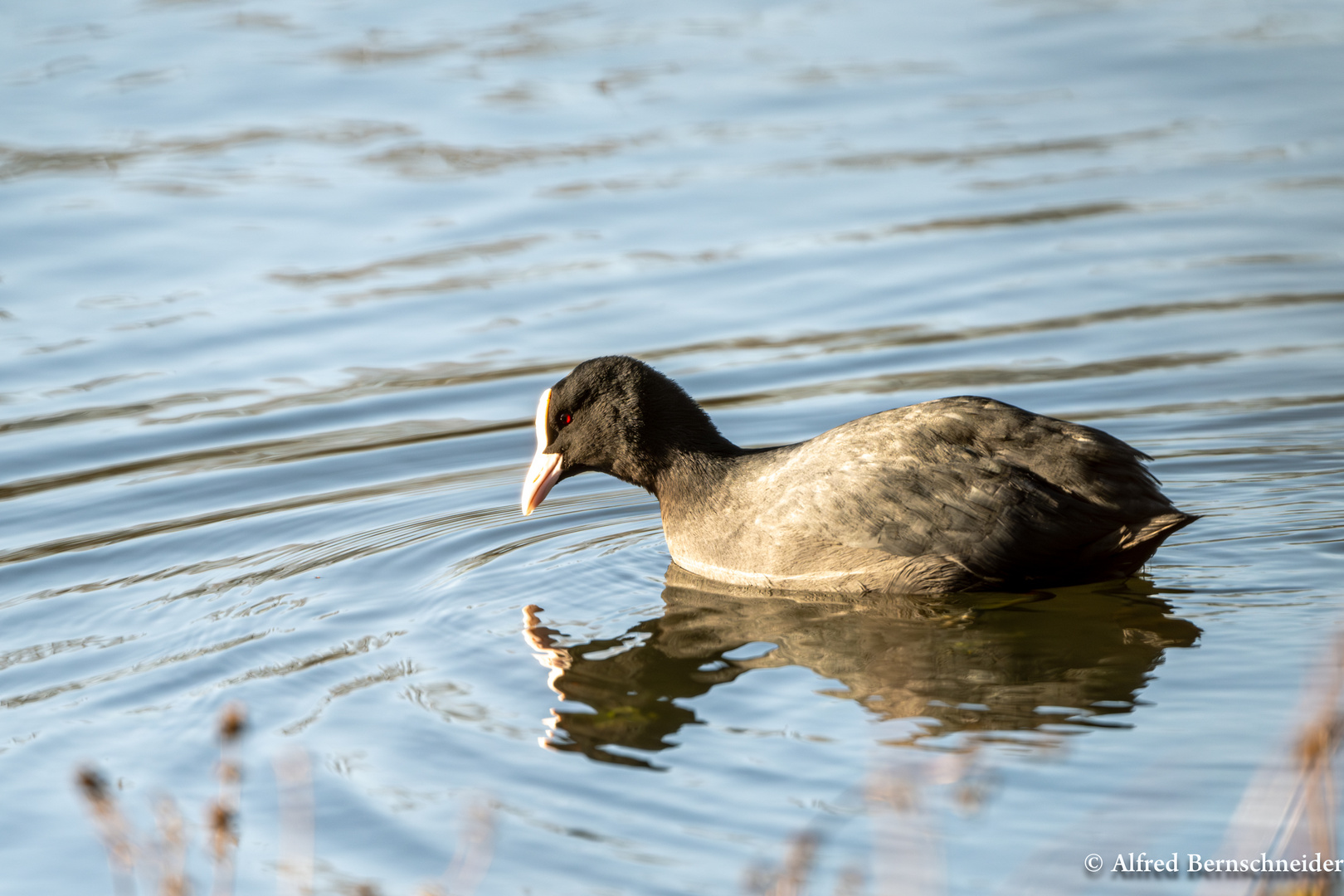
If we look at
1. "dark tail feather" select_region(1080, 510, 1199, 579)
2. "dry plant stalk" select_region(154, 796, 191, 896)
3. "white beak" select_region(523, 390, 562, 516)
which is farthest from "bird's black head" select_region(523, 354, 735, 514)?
"dry plant stalk" select_region(154, 796, 191, 896)

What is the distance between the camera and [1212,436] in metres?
7.40

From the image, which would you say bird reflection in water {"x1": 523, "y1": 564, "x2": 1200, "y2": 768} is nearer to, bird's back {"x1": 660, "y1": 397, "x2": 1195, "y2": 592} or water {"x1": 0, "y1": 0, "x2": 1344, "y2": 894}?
water {"x1": 0, "y1": 0, "x2": 1344, "y2": 894}

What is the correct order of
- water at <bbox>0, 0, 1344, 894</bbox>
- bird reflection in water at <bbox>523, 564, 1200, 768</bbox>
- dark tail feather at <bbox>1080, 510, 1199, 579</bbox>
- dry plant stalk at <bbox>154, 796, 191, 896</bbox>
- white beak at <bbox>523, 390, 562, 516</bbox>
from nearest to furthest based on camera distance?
dry plant stalk at <bbox>154, 796, 191, 896</bbox>
water at <bbox>0, 0, 1344, 894</bbox>
bird reflection in water at <bbox>523, 564, 1200, 768</bbox>
dark tail feather at <bbox>1080, 510, 1199, 579</bbox>
white beak at <bbox>523, 390, 562, 516</bbox>

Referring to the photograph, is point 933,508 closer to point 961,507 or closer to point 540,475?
point 961,507

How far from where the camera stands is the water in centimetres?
442

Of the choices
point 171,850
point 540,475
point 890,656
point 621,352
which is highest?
point 621,352

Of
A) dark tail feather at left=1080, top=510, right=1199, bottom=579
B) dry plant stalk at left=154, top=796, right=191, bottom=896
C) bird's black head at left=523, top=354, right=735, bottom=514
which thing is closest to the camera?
dry plant stalk at left=154, top=796, right=191, bottom=896

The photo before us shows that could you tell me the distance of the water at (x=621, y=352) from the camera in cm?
442

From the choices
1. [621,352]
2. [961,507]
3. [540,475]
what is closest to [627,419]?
[540,475]

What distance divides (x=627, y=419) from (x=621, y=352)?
2562 millimetres

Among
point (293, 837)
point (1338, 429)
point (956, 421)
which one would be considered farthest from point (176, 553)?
point (1338, 429)

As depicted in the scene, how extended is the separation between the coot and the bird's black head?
0.63 ft

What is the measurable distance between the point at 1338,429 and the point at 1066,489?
242 centimetres

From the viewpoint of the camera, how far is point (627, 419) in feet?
21.0
